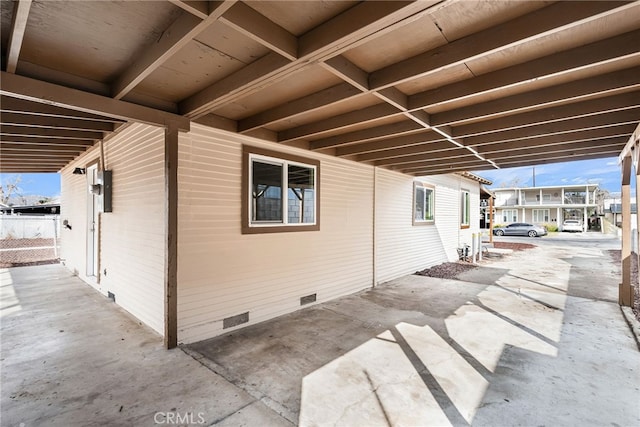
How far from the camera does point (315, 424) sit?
2152 millimetres

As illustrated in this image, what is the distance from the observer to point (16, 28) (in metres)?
1.76

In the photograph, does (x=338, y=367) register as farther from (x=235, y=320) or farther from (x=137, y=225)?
(x=137, y=225)

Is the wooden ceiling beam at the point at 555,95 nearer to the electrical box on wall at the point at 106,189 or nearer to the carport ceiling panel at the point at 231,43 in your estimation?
the carport ceiling panel at the point at 231,43

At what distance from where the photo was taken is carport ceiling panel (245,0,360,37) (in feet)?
5.81

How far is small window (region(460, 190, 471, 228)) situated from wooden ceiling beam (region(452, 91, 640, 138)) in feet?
25.7

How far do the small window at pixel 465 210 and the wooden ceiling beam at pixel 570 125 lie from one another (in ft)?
23.9

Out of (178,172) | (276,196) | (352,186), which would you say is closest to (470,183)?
(352,186)

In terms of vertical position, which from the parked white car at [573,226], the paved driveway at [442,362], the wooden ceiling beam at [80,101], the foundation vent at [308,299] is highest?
the wooden ceiling beam at [80,101]

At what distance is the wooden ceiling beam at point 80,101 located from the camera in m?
2.28

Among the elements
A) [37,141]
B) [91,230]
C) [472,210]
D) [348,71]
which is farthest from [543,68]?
[472,210]

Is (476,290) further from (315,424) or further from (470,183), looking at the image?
(470,183)

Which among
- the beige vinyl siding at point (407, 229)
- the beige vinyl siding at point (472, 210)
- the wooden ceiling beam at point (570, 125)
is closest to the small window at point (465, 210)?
the beige vinyl siding at point (472, 210)

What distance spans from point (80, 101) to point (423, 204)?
8078 mm

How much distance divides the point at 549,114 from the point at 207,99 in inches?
148
